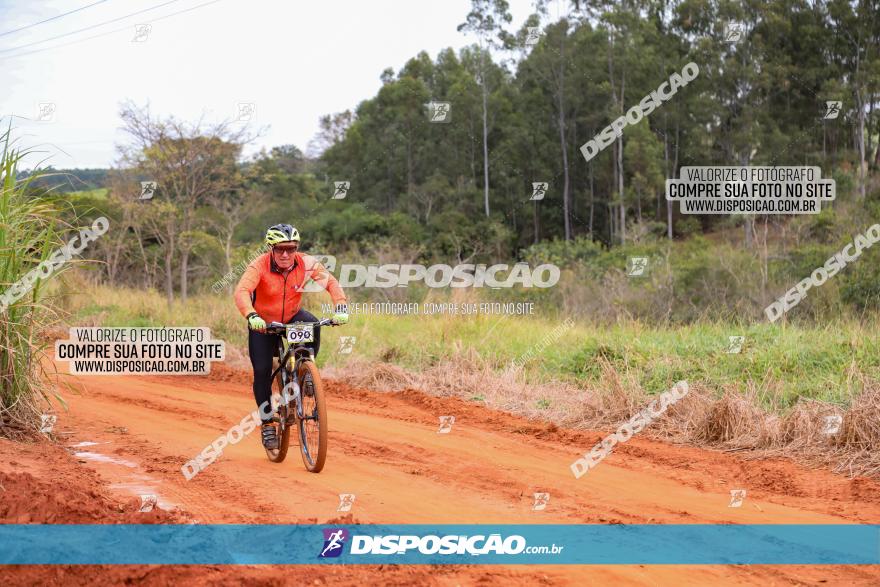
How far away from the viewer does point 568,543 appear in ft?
18.1

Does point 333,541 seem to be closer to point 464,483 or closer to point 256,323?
point 464,483

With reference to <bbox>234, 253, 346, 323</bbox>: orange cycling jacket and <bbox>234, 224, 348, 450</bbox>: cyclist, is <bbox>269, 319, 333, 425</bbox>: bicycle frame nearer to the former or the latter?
<bbox>234, 224, 348, 450</bbox>: cyclist

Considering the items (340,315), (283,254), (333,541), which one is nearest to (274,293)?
(283,254)

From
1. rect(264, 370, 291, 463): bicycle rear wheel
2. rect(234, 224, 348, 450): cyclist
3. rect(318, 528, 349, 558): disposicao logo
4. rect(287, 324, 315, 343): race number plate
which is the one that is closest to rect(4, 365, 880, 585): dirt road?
rect(264, 370, 291, 463): bicycle rear wheel

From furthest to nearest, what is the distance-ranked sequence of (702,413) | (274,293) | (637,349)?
(637,349)
(702,413)
(274,293)

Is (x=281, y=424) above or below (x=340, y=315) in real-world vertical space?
below

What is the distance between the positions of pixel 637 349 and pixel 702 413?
2788mm

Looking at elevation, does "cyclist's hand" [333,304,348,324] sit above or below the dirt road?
above

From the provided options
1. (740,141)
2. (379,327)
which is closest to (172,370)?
(379,327)

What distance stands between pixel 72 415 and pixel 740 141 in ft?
132

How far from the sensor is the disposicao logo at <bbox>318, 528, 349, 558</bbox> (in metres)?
5.04

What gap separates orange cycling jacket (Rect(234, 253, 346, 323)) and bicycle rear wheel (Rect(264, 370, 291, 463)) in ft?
1.91

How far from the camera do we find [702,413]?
29.9 ft

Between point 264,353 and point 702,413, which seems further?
point 702,413
